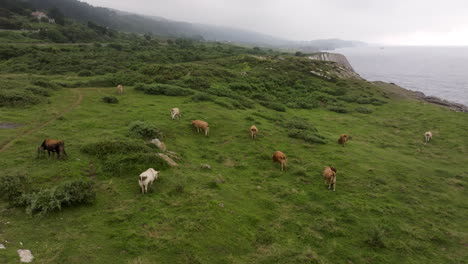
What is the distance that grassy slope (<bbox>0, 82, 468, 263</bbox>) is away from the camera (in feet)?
29.0

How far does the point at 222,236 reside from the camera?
973 centimetres

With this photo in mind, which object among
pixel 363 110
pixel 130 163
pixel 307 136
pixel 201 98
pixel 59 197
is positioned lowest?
pixel 59 197

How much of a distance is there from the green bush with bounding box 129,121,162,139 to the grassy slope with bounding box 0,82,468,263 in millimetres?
711

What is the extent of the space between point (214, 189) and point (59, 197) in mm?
6153

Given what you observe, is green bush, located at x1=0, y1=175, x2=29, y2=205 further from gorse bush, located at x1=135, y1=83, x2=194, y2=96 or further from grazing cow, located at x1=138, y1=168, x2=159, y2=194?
gorse bush, located at x1=135, y1=83, x2=194, y2=96

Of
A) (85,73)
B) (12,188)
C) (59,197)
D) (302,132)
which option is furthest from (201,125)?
(85,73)

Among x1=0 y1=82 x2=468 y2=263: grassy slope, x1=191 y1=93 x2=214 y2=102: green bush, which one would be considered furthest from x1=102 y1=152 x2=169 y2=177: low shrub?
x1=191 y1=93 x2=214 y2=102: green bush

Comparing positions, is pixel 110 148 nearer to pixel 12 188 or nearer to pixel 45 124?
pixel 12 188

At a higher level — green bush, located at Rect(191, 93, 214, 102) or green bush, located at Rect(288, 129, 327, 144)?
green bush, located at Rect(191, 93, 214, 102)

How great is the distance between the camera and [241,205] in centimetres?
1202

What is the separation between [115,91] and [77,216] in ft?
80.5

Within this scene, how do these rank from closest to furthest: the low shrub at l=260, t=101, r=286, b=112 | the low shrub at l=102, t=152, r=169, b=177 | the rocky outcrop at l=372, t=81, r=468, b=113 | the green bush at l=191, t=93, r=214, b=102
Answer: the low shrub at l=102, t=152, r=169, b=177
the green bush at l=191, t=93, r=214, b=102
the low shrub at l=260, t=101, r=286, b=112
the rocky outcrop at l=372, t=81, r=468, b=113

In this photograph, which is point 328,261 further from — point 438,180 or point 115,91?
point 115,91

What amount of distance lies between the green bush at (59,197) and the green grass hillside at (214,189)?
5cm
